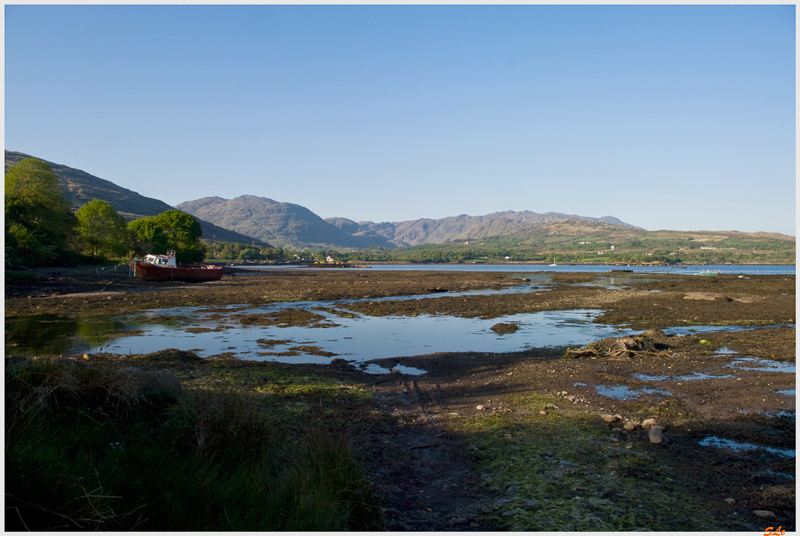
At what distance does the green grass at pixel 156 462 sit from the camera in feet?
13.1

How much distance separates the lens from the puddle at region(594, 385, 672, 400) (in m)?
10.4

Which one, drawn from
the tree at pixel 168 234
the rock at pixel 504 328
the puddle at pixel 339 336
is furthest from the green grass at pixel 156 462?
the tree at pixel 168 234

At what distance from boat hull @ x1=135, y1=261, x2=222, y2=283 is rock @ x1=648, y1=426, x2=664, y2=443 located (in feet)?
184

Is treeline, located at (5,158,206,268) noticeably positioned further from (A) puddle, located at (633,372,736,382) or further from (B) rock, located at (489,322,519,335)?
(A) puddle, located at (633,372,736,382)

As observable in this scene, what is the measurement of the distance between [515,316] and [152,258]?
145 ft

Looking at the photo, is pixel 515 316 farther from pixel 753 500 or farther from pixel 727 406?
pixel 753 500

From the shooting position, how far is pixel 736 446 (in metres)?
7.23

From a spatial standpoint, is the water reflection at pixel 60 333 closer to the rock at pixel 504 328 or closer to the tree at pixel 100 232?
the rock at pixel 504 328

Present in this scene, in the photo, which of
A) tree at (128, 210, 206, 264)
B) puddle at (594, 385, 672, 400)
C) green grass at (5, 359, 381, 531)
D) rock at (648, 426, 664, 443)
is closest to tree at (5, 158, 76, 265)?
tree at (128, 210, 206, 264)

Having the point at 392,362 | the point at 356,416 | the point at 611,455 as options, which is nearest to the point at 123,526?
the point at 356,416

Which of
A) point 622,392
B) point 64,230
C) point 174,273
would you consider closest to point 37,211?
point 64,230

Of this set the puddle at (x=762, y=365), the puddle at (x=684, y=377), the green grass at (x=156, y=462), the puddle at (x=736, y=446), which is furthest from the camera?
the puddle at (x=762, y=365)

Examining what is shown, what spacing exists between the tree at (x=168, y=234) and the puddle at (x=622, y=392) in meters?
81.8

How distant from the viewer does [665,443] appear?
23.8ft
